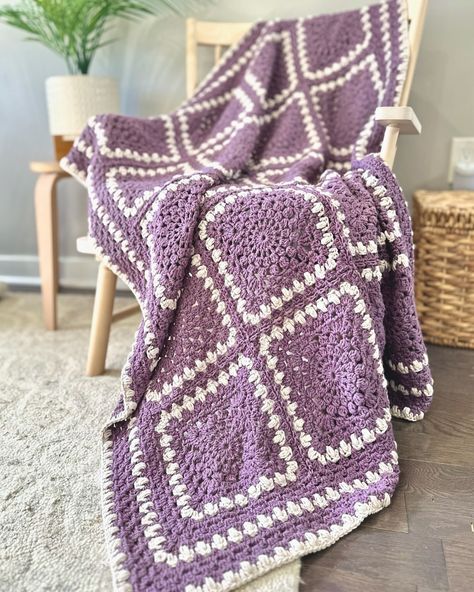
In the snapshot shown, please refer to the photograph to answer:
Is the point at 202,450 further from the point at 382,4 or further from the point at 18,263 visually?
the point at 18,263

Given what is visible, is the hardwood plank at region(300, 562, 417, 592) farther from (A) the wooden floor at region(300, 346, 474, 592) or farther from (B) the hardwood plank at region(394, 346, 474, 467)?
(B) the hardwood plank at region(394, 346, 474, 467)

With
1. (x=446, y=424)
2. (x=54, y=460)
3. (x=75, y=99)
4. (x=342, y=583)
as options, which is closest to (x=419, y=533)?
(x=342, y=583)

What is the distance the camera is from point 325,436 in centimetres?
76

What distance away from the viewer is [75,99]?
4.01 ft

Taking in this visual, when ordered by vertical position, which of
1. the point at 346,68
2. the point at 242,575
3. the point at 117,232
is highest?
the point at 346,68

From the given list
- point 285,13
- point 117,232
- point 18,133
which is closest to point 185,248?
point 117,232

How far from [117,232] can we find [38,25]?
748 millimetres

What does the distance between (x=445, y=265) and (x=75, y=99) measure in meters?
0.96

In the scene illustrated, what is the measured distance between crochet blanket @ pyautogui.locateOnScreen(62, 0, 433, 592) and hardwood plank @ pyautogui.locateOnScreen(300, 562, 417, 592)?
0.03 m

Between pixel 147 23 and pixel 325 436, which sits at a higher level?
pixel 147 23

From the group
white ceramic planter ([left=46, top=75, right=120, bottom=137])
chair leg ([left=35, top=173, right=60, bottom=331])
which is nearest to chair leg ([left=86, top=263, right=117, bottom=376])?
chair leg ([left=35, top=173, right=60, bottom=331])

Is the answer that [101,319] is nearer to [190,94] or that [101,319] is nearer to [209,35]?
[190,94]

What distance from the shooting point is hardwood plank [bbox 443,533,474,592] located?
60cm

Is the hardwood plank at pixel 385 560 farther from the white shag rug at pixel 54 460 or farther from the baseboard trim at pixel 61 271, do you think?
the baseboard trim at pixel 61 271
